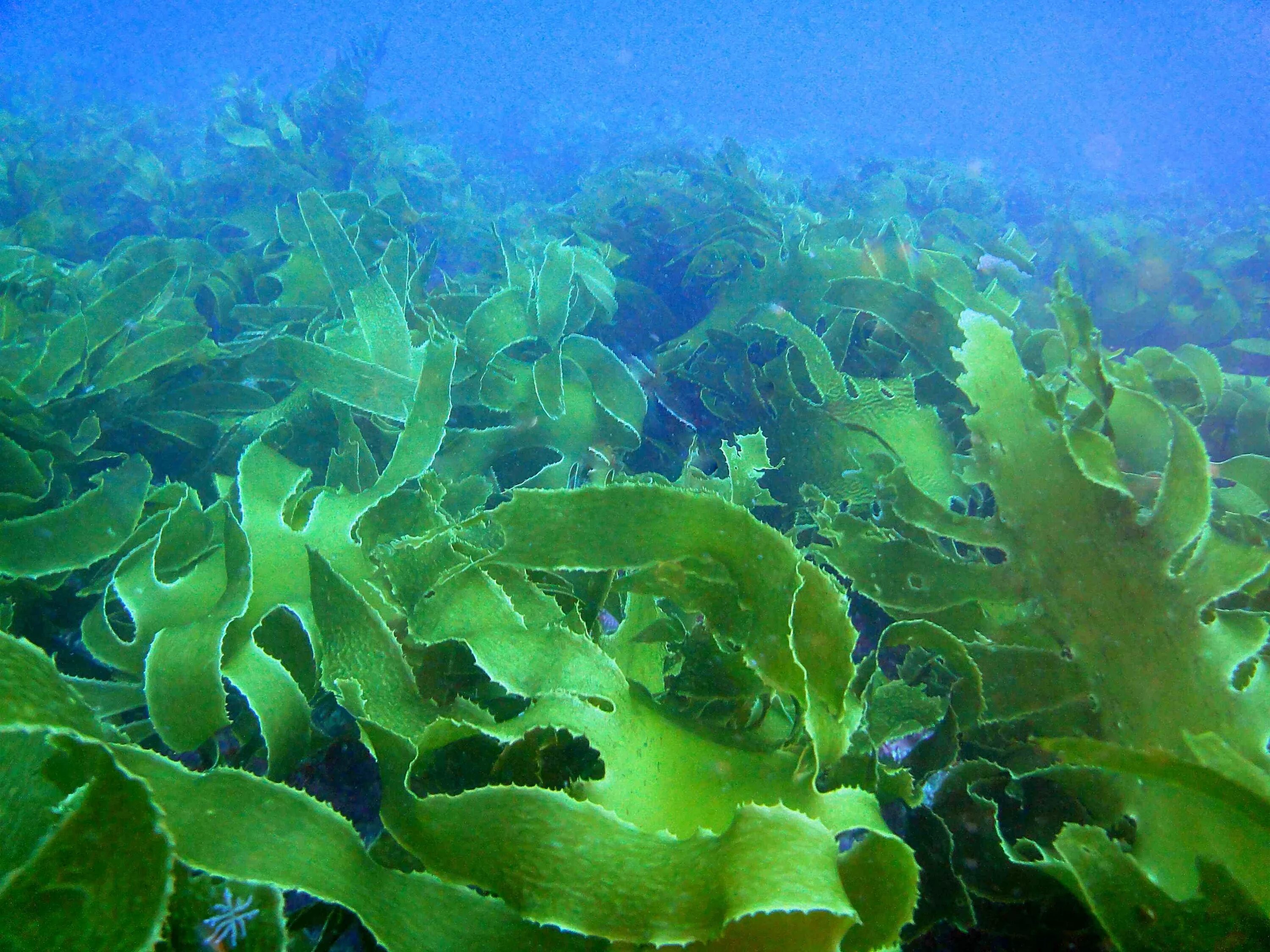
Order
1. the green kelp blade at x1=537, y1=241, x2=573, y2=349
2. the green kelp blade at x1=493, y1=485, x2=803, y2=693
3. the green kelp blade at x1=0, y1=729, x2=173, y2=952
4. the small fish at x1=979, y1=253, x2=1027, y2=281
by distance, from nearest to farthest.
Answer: the green kelp blade at x1=0, y1=729, x2=173, y2=952, the green kelp blade at x1=493, y1=485, x2=803, y2=693, the green kelp blade at x1=537, y1=241, x2=573, y2=349, the small fish at x1=979, y1=253, x2=1027, y2=281

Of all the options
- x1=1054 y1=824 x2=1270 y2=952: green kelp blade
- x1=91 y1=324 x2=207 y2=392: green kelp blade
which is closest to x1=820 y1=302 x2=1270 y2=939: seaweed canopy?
x1=1054 y1=824 x2=1270 y2=952: green kelp blade

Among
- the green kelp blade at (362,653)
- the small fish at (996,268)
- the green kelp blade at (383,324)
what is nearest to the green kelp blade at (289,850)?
the green kelp blade at (362,653)

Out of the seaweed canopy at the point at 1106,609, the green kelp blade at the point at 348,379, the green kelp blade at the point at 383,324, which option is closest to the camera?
the seaweed canopy at the point at 1106,609

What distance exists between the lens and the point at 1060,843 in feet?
1.98

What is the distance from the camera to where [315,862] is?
22.7 inches

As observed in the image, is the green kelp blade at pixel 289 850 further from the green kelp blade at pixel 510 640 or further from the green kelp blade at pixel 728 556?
the green kelp blade at pixel 728 556

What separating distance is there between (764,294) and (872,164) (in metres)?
4.64

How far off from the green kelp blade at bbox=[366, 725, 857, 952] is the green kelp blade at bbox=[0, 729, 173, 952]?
0.68 ft

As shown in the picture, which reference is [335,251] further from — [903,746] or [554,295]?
[903,746]

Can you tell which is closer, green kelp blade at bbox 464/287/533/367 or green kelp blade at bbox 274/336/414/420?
green kelp blade at bbox 274/336/414/420

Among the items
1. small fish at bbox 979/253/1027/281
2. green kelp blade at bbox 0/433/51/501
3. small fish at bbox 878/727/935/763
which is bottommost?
green kelp blade at bbox 0/433/51/501

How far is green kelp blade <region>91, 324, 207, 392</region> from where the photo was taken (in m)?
1.45

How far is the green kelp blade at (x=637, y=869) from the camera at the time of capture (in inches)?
19.9

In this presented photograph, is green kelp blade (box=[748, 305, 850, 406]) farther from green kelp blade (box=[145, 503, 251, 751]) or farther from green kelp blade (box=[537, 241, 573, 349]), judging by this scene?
green kelp blade (box=[145, 503, 251, 751])
